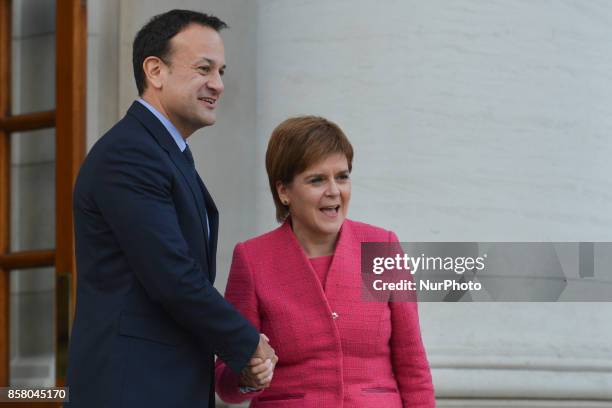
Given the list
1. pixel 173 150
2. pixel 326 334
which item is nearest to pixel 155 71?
pixel 173 150

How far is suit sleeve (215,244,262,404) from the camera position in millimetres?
2748

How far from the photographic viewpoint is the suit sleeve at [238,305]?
2748 mm

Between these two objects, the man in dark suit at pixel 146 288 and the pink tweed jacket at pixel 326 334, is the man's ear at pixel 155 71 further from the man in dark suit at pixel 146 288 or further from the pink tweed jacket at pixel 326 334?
the pink tweed jacket at pixel 326 334

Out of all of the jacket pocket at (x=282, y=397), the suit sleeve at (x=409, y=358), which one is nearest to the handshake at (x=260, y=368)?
the jacket pocket at (x=282, y=397)

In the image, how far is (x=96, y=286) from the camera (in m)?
2.55

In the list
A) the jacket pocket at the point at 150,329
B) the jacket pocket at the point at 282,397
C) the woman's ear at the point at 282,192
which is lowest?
the jacket pocket at the point at 282,397

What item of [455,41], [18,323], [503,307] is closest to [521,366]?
[503,307]

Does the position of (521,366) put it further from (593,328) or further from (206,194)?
(206,194)

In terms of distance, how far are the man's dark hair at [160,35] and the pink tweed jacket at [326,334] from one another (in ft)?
1.78

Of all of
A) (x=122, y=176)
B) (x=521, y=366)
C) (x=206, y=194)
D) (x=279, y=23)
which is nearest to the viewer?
(x=122, y=176)

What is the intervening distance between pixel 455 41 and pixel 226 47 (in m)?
1.28

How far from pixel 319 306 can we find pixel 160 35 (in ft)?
2.63

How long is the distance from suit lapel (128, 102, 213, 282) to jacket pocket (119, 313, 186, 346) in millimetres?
196

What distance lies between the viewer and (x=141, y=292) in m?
2.52
